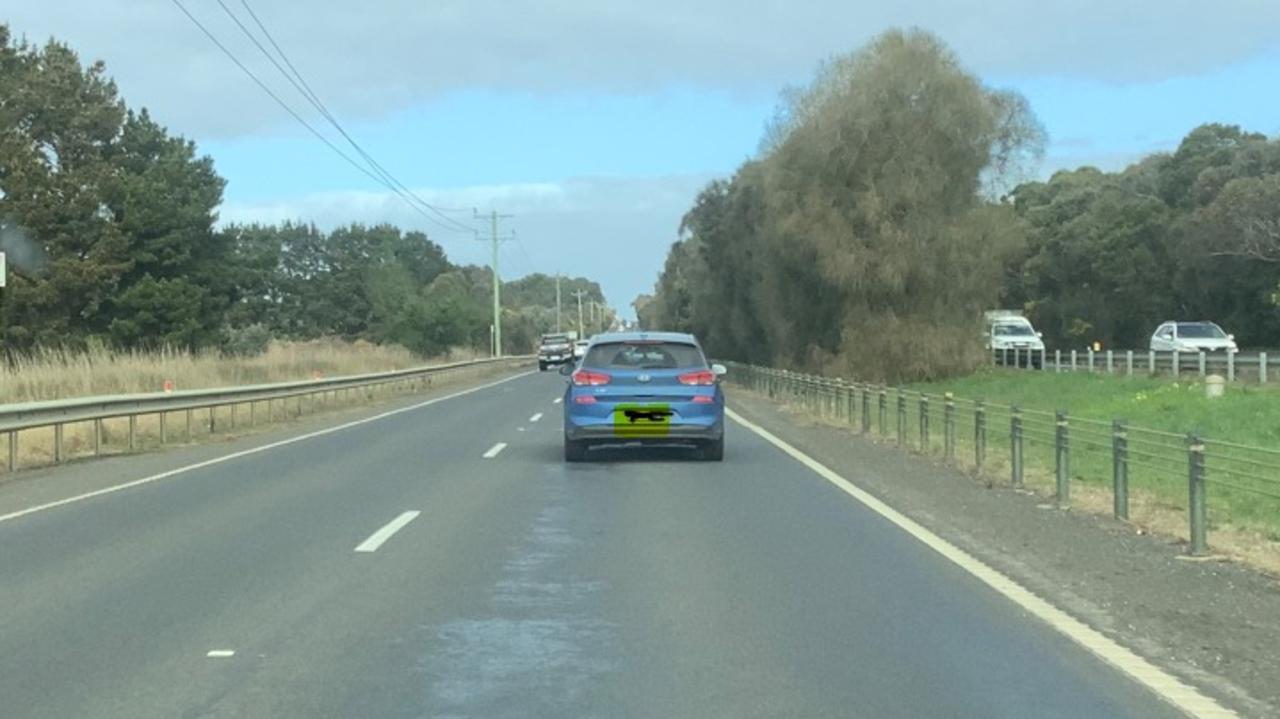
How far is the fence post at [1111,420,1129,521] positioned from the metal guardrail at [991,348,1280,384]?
24.8 meters

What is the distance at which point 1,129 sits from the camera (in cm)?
5481

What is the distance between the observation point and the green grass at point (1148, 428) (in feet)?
44.9

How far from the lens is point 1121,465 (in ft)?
42.6

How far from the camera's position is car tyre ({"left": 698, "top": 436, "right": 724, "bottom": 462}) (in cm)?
1905

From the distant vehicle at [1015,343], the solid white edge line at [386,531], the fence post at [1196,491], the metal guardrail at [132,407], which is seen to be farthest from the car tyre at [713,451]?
the distant vehicle at [1015,343]

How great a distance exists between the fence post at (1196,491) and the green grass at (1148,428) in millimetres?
241

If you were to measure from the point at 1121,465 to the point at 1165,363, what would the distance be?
32049 mm

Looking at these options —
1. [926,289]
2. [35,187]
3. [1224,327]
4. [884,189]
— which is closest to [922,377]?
[926,289]

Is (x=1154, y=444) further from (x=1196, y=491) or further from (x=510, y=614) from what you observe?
(x=510, y=614)

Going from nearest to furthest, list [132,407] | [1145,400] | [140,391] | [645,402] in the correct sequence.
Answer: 1. [645,402]
2. [132,407]
3. [140,391]
4. [1145,400]

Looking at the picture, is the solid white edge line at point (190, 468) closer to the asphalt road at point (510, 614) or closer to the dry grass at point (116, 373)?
the asphalt road at point (510, 614)

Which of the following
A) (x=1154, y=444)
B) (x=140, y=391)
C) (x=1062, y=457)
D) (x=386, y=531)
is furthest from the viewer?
(x=140, y=391)

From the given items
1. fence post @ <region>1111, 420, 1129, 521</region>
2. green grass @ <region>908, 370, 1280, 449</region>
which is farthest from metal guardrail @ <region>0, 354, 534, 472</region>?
green grass @ <region>908, 370, 1280, 449</region>

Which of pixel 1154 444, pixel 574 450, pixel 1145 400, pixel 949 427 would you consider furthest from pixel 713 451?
pixel 1145 400
